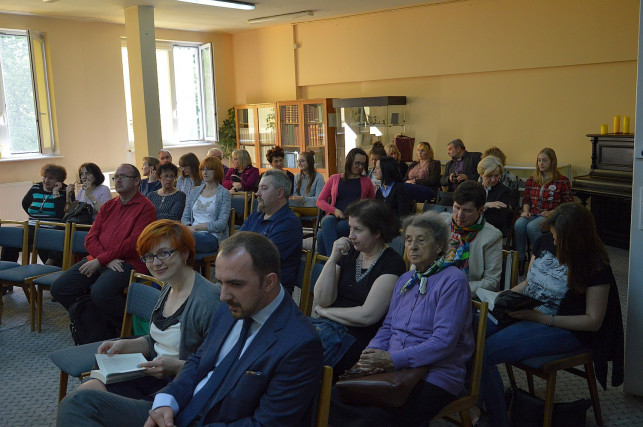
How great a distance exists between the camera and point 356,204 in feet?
10.0

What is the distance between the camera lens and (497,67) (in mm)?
8258

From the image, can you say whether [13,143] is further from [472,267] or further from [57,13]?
[472,267]

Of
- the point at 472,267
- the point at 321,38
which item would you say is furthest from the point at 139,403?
the point at 321,38

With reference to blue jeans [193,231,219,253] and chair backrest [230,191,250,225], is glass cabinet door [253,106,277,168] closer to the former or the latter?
chair backrest [230,191,250,225]

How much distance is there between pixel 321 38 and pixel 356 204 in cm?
779

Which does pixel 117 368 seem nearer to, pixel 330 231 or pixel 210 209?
pixel 210 209

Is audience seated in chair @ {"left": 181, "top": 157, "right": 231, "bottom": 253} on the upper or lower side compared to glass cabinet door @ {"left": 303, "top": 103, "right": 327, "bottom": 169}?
Result: lower

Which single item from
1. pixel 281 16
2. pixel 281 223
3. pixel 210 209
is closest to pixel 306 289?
pixel 281 223

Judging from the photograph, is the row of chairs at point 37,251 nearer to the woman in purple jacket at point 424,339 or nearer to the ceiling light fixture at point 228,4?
the woman in purple jacket at point 424,339

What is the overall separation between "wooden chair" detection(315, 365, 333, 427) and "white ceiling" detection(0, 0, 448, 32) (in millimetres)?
7276

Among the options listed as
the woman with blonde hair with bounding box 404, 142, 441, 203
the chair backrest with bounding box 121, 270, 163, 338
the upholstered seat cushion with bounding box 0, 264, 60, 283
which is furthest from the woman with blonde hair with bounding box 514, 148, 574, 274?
the upholstered seat cushion with bounding box 0, 264, 60, 283

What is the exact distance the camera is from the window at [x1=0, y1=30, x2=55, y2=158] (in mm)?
8758

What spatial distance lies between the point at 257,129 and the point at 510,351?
880 cm

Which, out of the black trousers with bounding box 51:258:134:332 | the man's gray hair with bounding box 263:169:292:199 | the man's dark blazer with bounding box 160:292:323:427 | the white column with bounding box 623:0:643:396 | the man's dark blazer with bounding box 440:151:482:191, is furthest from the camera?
the man's dark blazer with bounding box 440:151:482:191
